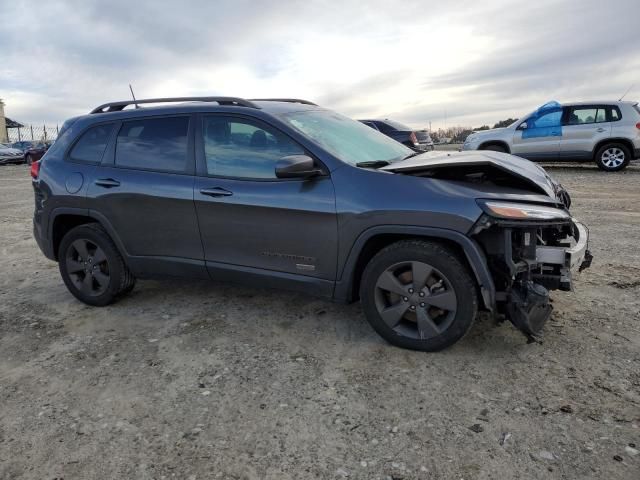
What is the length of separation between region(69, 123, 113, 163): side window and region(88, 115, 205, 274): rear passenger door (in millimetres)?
95

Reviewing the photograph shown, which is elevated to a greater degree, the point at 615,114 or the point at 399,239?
the point at 615,114

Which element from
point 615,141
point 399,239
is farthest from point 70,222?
point 615,141

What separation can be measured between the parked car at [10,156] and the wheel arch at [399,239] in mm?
28503

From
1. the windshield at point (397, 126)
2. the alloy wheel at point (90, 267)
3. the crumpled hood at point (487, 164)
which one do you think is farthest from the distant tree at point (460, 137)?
the alloy wheel at point (90, 267)

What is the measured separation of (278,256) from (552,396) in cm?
187

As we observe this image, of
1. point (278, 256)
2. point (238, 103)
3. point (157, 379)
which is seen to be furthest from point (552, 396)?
point (238, 103)

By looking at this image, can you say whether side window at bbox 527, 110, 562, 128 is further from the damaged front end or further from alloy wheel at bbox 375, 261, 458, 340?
alloy wheel at bbox 375, 261, 458, 340

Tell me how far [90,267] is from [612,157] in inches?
469

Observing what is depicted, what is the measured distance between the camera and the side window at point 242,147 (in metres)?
3.41

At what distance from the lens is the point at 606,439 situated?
228 centimetres

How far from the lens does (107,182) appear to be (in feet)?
13.1

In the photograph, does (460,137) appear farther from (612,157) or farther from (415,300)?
(415,300)

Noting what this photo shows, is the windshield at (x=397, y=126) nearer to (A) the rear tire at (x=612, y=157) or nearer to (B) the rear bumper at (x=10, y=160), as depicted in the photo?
(A) the rear tire at (x=612, y=157)

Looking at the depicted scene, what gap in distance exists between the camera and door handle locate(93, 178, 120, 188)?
3945 mm
